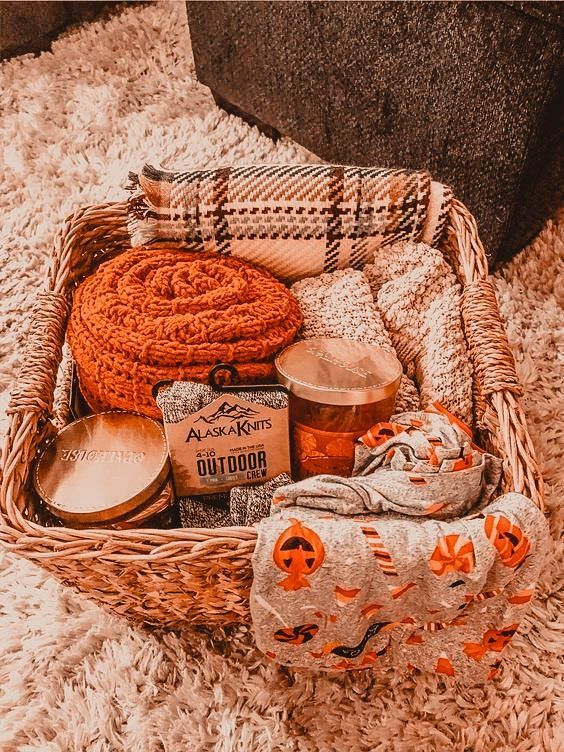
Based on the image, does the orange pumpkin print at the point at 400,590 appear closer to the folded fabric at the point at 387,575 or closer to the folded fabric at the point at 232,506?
the folded fabric at the point at 387,575

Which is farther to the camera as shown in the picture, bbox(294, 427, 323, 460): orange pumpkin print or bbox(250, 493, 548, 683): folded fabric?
bbox(294, 427, 323, 460): orange pumpkin print

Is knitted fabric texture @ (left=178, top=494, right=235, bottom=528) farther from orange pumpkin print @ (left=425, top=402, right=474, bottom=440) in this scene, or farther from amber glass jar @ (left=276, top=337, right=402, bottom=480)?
orange pumpkin print @ (left=425, top=402, right=474, bottom=440)

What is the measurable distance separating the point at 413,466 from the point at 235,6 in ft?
3.66

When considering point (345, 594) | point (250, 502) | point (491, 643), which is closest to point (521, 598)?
point (491, 643)

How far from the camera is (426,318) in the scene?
2.50 ft

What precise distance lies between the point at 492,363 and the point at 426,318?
12 cm

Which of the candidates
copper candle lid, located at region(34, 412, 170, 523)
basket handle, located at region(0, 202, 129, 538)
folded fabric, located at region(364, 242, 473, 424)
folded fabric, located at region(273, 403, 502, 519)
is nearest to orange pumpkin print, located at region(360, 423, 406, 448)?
folded fabric, located at region(273, 403, 502, 519)

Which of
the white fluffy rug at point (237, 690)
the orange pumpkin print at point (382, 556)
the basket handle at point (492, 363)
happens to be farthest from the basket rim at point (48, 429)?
the white fluffy rug at point (237, 690)

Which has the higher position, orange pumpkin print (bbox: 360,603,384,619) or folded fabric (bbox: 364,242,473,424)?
folded fabric (bbox: 364,242,473,424)

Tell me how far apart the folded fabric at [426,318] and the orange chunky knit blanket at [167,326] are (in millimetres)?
132

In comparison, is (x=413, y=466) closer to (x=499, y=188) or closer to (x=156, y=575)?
(x=156, y=575)

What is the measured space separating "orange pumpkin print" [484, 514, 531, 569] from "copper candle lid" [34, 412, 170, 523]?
12.6 inches

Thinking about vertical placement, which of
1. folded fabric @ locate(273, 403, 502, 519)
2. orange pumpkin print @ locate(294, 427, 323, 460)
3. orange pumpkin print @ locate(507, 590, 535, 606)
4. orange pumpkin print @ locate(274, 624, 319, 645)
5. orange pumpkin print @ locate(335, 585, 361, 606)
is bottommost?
orange pumpkin print @ locate(274, 624, 319, 645)

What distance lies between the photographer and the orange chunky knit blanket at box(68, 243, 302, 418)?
0.64 meters
